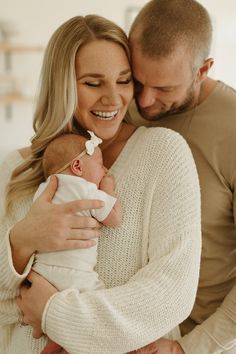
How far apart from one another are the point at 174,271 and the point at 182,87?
59 cm

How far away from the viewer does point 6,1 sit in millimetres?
3820

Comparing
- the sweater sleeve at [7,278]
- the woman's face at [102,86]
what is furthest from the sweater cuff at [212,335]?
the woman's face at [102,86]

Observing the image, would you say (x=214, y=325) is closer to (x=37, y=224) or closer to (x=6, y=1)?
(x=37, y=224)

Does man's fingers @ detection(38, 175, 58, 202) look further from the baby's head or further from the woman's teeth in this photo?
the woman's teeth

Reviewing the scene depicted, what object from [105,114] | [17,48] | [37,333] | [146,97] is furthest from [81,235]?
[17,48]

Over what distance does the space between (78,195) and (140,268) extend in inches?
9.7

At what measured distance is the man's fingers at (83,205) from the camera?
3.68ft

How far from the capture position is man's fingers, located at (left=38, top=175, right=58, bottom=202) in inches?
46.9

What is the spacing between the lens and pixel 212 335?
1.38 metres

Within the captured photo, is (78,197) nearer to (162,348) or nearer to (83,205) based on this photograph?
(83,205)

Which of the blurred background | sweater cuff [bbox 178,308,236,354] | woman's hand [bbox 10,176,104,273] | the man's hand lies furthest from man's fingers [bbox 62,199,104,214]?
the blurred background

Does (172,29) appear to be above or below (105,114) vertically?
above

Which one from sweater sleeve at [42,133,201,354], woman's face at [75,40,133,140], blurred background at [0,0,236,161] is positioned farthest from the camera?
blurred background at [0,0,236,161]

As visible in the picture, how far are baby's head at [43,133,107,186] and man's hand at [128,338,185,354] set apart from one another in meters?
0.46
